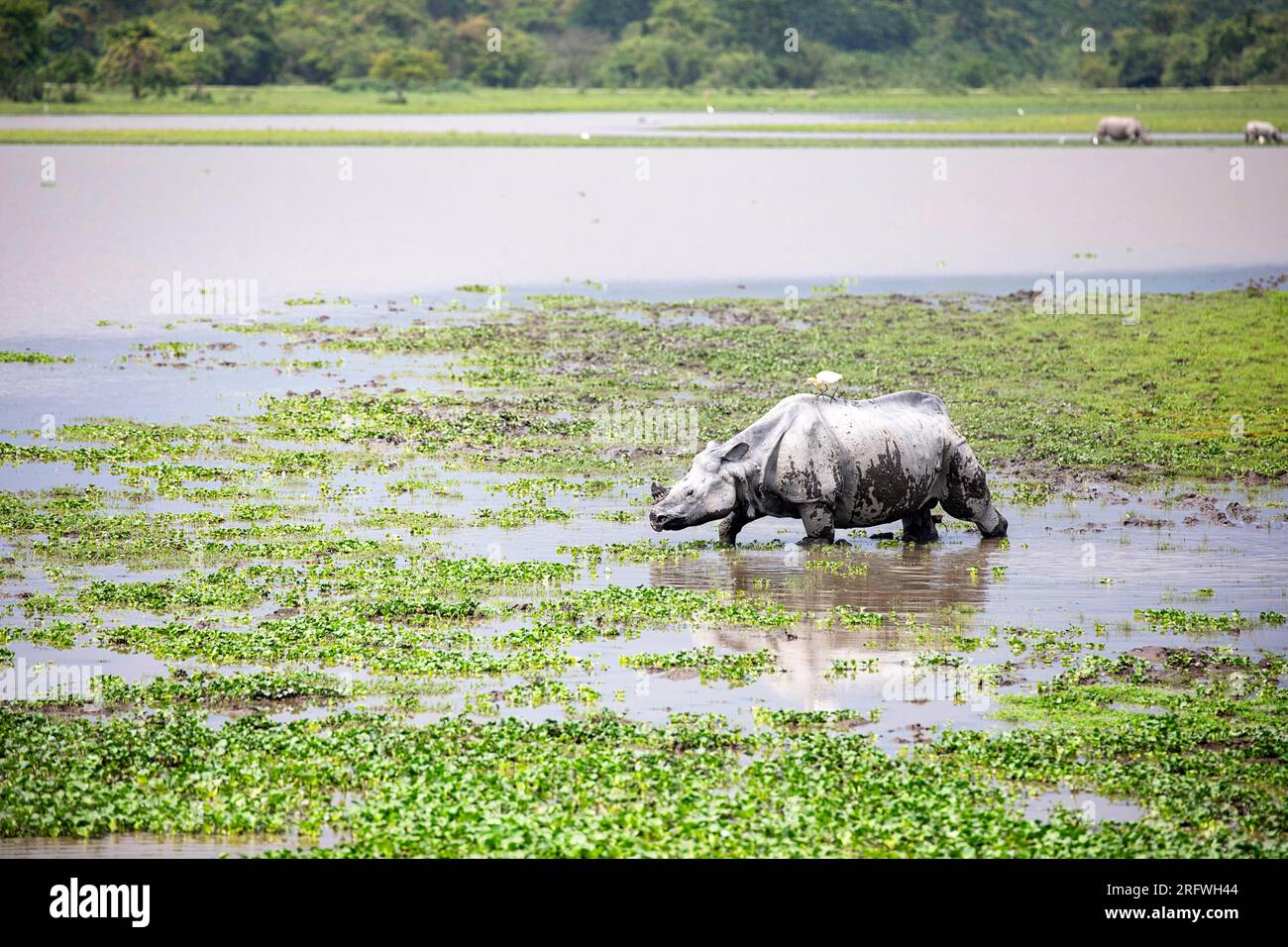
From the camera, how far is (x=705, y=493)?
18.5 metres

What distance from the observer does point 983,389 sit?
26656mm

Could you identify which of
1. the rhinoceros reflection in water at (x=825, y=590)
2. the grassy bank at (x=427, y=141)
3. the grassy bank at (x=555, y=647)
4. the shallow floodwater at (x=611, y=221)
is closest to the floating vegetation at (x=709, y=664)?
the grassy bank at (x=555, y=647)

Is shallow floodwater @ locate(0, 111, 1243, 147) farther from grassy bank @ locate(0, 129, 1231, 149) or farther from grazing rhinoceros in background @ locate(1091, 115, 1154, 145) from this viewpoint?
grassy bank @ locate(0, 129, 1231, 149)

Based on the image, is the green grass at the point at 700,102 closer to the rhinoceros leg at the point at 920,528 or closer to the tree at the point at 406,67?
the tree at the point at 406,67

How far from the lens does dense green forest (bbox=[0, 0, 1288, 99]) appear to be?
326 ft

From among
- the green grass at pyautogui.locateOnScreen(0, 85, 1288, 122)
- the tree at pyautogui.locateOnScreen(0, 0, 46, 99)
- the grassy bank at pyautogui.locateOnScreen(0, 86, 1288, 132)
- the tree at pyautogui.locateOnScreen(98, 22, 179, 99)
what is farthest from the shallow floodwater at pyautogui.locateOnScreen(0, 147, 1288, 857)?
the tree at pyautogui.locateOnScreen(0, 0, 46, 99)

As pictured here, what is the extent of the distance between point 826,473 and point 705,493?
1189 millimetres

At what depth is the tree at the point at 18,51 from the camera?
96.3 m

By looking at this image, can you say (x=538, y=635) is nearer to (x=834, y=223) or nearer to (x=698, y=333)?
(x=698, y=333)

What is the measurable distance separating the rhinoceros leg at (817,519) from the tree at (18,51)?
86.9m

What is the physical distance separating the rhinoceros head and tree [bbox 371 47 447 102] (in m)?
89.9

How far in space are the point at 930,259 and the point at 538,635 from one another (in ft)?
105

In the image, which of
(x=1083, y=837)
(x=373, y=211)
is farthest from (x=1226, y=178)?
(x=1083, y=837)

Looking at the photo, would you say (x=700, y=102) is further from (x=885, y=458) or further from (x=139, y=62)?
(x=885, y=458)
